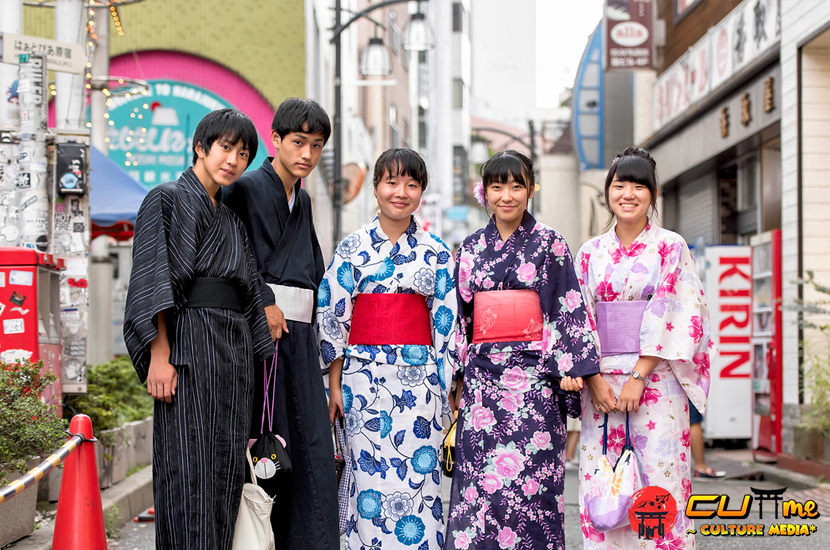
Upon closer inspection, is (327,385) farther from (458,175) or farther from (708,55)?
(458,175)

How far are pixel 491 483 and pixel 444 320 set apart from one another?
2.57 ft

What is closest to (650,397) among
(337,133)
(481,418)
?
(481,418)

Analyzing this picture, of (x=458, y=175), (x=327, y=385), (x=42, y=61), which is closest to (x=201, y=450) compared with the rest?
(x=327, y=385)

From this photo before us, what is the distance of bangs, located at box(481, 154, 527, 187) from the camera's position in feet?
13.8

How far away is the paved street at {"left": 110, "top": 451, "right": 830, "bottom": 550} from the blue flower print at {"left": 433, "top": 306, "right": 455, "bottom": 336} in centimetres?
200

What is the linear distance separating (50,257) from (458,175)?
5267cm

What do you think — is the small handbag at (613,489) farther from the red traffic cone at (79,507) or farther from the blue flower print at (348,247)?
the red traffic cone at (79,507)

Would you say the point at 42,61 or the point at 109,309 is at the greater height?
the point at 42,61

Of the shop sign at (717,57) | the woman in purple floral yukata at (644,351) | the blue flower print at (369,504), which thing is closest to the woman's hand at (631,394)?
the woman in purple floral yukata at (644,351)

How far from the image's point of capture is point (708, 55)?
11.5m

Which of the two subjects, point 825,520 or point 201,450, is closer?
point 201,450

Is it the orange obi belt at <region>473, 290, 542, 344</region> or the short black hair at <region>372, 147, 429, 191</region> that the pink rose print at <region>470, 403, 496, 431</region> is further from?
the short black hair at <region>372, 147, 429, 191</region>

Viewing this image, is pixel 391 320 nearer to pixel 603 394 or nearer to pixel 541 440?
pixel 541 440

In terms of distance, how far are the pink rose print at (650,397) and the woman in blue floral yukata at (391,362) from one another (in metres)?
0.91
